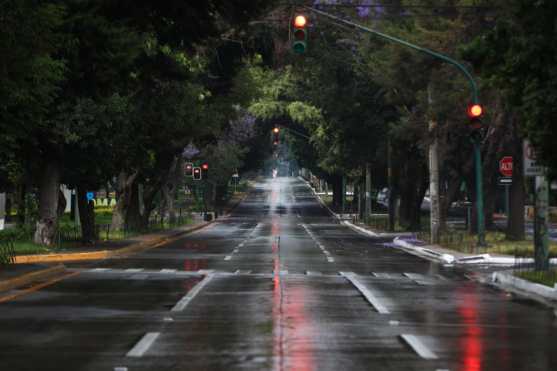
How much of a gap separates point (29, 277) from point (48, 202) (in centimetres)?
1346

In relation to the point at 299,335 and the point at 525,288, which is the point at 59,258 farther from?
the point at 299,335

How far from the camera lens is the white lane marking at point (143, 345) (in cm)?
1166

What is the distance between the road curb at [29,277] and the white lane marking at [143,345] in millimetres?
7622

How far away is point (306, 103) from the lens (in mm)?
79562

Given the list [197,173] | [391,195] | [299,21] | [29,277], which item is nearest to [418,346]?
[29,277]

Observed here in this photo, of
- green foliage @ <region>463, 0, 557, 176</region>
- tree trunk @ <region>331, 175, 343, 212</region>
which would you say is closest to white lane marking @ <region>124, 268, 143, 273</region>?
green foliage @ <region>463, 0, 557, 176</region>

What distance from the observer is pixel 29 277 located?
22.6m

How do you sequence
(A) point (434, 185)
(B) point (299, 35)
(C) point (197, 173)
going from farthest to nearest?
(C) point (197, 173) → (A) point (434, 185) → (B) point (299, 35)

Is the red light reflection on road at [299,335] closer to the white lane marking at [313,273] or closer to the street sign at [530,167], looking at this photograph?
the white lane marking at [313,273]

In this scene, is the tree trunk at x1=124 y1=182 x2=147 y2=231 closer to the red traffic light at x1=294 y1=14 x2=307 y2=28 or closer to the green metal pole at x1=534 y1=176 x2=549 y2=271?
the red traffic light at x1=294 y1=14 x2=307 y2=28

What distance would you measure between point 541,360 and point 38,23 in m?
13.4

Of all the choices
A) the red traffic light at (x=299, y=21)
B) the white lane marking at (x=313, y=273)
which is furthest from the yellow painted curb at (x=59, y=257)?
the red traffic light at (x=299, y=21)

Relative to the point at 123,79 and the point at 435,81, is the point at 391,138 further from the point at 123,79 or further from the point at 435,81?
the point at 123,79

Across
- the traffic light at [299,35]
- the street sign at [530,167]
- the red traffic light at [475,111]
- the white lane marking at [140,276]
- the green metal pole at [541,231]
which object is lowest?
the white lane marking at [140,276]
